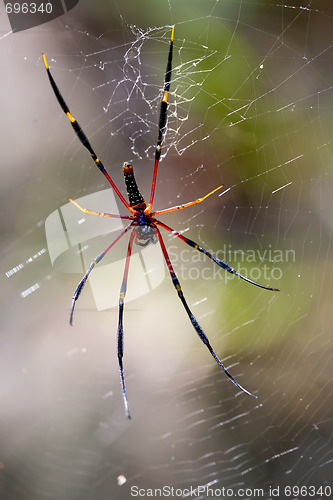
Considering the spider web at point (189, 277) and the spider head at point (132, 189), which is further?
the spider web at point (189, 277)

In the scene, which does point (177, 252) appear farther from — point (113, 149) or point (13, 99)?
point (13, 99)

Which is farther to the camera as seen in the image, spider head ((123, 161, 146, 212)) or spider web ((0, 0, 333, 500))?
spider web ((0, 0, 333, 500))

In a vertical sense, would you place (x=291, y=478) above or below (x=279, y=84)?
below

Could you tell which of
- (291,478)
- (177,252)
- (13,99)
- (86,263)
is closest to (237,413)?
(291,478)

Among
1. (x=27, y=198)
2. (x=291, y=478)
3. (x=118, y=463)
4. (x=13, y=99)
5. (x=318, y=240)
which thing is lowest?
(x=291, y=478)
